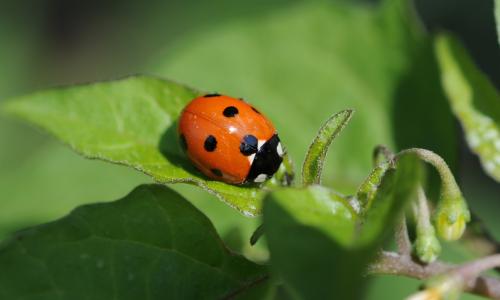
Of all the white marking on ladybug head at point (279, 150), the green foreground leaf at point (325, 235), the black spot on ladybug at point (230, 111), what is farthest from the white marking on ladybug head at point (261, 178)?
the green foreground leaf at point (325, 235)

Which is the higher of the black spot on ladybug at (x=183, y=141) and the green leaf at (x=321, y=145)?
the green leaf at (x=321, y=145)

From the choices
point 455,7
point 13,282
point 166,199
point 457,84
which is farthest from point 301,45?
point 455,7

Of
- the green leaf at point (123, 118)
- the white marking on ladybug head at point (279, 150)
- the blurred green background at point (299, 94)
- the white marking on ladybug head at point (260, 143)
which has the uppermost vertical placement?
the green leaf at point (123, 118)

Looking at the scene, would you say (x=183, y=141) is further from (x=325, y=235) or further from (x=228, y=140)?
(x=325, y=235)

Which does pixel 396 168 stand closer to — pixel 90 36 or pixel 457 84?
pixel 457 84

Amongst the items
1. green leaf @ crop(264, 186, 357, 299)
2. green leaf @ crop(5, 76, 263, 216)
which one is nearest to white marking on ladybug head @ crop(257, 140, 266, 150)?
green leaf @ crop(5, 76, 263, 216)

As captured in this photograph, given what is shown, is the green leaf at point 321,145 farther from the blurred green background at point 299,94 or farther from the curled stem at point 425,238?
the blurred green background at point 299,94
